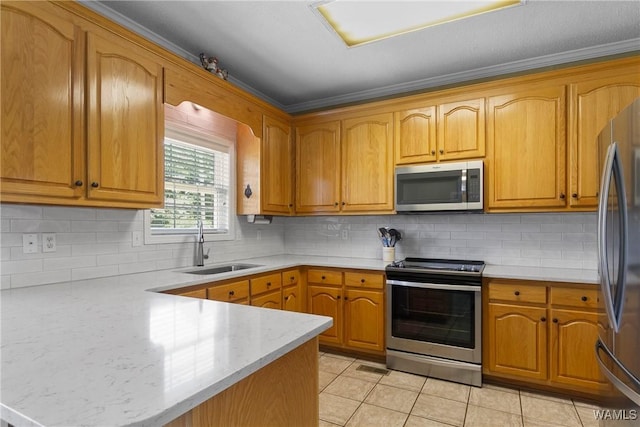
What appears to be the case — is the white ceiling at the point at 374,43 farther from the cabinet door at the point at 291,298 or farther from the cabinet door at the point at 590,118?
the cabinet door at the point at 291,298

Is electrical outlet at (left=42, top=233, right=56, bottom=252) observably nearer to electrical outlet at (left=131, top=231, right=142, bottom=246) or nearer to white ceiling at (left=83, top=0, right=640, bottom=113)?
electrical outlet at (left=131, top=231, right=142, bottom=246)

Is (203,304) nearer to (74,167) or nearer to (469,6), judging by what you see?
(74,167)

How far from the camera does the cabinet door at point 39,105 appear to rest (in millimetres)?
1557

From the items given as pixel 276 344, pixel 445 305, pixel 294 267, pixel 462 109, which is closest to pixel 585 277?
pixel 445 305

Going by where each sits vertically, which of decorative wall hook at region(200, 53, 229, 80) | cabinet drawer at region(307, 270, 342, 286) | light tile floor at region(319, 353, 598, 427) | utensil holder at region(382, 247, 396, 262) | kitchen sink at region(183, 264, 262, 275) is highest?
decorative wall hook at region(200, 53, 229, 80)

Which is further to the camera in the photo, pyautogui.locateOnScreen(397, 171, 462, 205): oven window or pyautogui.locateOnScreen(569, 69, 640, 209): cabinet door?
pyautogui.locateOnScreen(397, 171, 462, 205): oven window

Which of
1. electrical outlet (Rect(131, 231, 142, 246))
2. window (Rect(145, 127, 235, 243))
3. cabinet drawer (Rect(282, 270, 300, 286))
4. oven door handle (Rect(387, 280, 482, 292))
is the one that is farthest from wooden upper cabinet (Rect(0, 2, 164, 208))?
oven door handle (Rect(387, 280, 482, 292))

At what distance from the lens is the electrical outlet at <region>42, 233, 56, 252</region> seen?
1.99 meters

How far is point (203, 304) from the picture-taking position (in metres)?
1.46

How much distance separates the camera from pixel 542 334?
245 centimetres

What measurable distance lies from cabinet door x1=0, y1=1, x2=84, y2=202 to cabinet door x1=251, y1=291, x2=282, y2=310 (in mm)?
1429

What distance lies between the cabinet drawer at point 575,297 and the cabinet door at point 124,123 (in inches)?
109

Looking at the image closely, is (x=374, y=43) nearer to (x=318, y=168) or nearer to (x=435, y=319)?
(x=318, y=168)

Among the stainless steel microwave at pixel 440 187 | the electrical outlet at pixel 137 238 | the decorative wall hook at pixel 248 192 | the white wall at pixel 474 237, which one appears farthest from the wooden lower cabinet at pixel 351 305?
the electrical outlet at pixel 137 238
